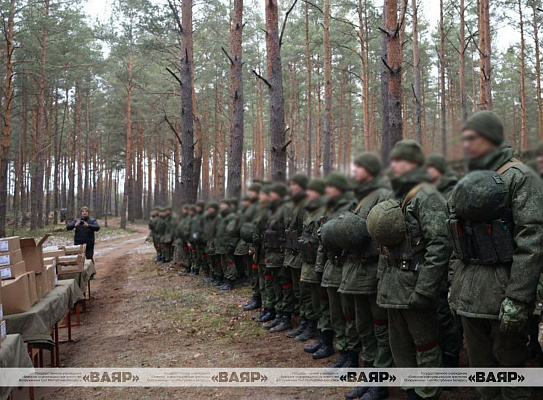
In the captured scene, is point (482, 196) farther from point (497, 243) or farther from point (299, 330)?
point (299, 330)

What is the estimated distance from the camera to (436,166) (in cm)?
276

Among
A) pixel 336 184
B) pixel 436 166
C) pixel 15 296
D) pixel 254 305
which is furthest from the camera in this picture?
pixel 254 305

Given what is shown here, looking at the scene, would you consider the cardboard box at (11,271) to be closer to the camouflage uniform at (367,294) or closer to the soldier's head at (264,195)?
the soldier's head at (264,195)

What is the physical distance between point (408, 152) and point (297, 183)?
6.71 feet

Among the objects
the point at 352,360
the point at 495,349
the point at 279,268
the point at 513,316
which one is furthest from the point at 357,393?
the point at 279,268

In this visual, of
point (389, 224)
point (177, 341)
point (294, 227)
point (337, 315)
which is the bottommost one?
point (177, 341)

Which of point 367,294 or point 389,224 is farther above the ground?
point 389,224

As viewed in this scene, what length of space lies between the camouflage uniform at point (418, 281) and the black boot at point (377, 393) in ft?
1.48

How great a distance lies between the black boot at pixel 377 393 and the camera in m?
3.74

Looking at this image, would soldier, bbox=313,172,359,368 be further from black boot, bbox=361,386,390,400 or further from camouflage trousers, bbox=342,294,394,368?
black boot, bbox=361,386,390,400

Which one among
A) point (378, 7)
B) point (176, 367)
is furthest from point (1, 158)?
point (378, 7)

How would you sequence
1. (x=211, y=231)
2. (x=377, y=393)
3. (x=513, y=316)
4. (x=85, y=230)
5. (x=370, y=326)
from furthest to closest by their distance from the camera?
1. (x=85, y=230)
2. (x=211, y=231)
3. (x=370, y=326)
4. (x=377, y=393)
5. (x=513, y=316)

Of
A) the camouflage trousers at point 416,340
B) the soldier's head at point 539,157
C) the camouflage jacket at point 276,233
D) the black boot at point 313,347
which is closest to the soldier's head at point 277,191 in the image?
the camouflage jacket at point 276,233

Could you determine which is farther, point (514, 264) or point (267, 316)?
point (267, 316)
